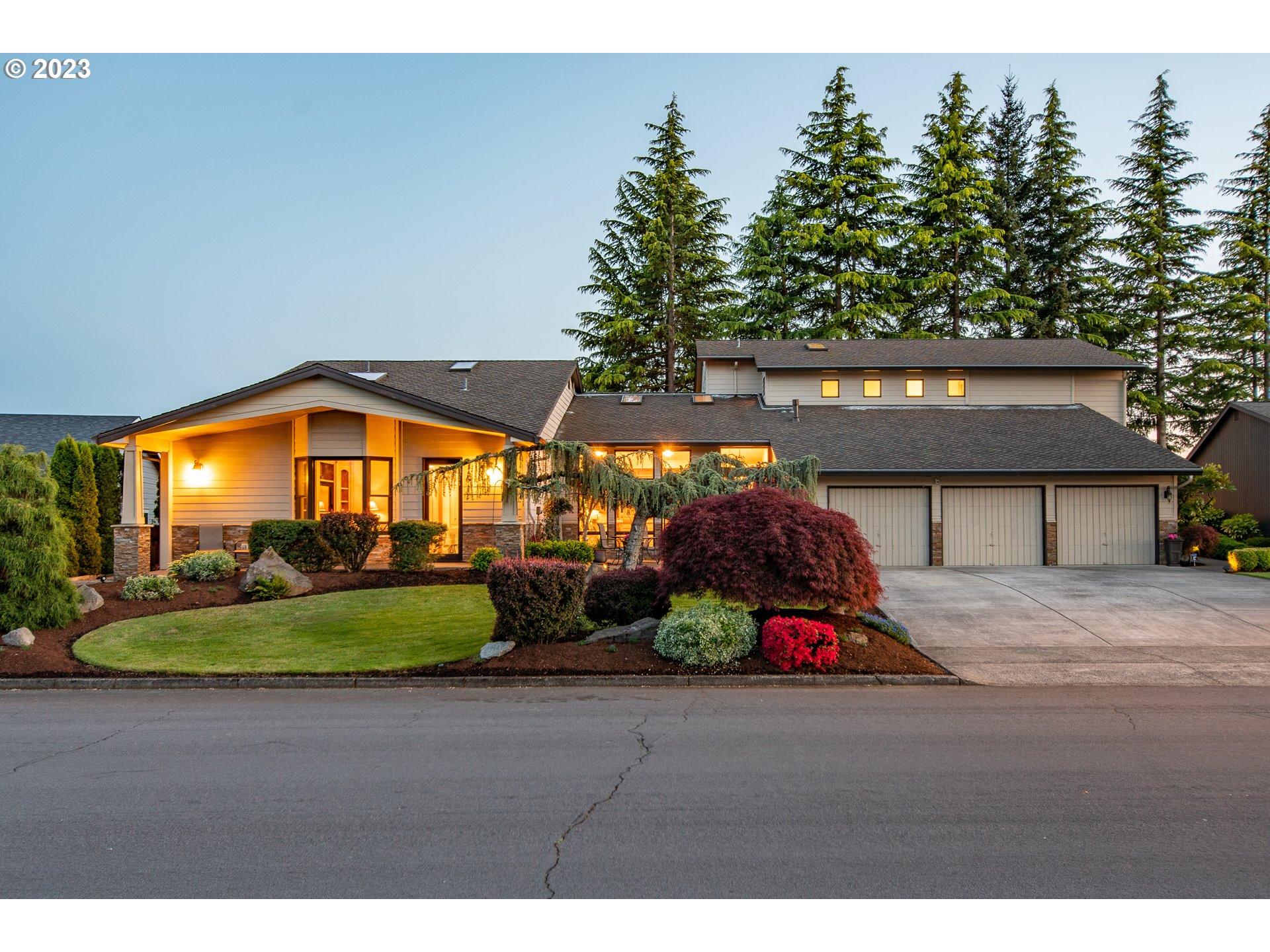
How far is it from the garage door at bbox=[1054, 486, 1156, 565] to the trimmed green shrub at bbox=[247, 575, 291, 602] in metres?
18.8

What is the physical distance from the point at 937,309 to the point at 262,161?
94.9 ft

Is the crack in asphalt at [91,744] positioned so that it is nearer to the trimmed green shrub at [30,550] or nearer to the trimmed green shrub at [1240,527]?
the trimmed green shrub at [30,550]

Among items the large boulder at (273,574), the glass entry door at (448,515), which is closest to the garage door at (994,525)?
the glass entry door at (448,515)

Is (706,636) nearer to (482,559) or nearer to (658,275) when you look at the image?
(482,559)

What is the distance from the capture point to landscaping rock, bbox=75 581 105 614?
1262cm

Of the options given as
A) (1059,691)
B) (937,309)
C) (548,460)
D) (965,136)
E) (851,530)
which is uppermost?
(965,136)

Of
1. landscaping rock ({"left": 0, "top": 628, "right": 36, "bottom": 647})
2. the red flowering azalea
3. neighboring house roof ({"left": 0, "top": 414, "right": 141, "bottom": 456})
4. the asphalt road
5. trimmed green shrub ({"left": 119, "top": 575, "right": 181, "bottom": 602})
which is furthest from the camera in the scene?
neighboring house roof ({"left": 0, "top": 414, "right": 141, "bottom": 456})

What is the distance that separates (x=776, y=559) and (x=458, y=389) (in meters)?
14.1

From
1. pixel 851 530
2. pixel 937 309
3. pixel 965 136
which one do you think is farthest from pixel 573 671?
pixel 965 136

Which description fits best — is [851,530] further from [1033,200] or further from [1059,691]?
[1033,200]

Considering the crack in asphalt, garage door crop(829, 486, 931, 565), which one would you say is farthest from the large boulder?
garage door crop(829, 486, 931, 565)

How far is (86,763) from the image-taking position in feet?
20.3

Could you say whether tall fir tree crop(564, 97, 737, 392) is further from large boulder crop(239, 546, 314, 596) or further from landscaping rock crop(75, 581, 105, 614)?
landscaping rock crop(75, 581, 105, 614)

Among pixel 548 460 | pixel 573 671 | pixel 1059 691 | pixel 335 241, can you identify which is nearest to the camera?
pixel 1059 691
